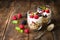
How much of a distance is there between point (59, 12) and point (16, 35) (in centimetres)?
49

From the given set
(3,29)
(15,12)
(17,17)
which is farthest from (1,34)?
(15,12)

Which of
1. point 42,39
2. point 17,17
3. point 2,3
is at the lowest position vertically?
point 42,39

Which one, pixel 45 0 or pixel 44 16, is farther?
pixel 45 0

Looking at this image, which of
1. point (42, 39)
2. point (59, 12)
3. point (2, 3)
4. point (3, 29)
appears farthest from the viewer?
point (2, 3)

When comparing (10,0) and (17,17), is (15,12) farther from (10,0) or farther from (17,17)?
(10,0)

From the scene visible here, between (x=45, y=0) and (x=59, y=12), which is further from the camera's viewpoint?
(x=45, y=0)

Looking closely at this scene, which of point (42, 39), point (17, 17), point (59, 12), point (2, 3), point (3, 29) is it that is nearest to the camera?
point (42, 39)

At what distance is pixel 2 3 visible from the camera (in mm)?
1541

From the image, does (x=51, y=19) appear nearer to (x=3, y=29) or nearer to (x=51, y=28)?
(x=51, y=28)

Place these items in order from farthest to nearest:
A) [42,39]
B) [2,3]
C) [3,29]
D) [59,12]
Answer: [2,3], [59,12], [3,29], [42,39]

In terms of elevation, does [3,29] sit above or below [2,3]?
below

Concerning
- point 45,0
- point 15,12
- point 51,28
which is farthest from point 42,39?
point 45,0

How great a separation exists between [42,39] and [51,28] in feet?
0.41

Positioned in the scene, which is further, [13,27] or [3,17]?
[3,17]
